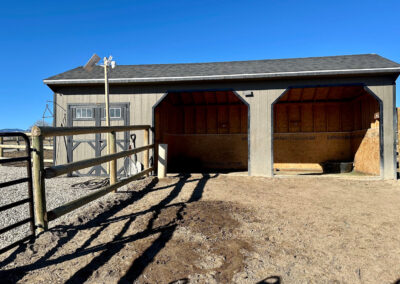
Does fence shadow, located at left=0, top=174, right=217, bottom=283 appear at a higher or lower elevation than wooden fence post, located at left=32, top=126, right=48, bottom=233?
lower

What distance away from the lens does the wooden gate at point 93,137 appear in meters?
8.65

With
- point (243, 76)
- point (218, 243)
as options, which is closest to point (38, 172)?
point (218, 243)

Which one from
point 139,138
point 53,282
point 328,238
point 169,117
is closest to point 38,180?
point 53,282

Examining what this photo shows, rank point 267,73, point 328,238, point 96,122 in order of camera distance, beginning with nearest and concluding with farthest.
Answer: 1. point 328,238
2. point 267,73
3. point 96,122

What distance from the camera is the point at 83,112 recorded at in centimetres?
880

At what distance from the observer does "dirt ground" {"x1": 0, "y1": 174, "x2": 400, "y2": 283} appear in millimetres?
2539

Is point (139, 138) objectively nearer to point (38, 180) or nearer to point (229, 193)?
point (229, 193)

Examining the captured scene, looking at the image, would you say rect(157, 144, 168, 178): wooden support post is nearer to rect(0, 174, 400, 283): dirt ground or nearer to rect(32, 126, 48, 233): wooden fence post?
rect(0, 174, 400, 283): dirt ground

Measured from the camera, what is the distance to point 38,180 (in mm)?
3145

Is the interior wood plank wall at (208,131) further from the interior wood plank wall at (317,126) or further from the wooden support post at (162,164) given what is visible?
the wooden support post at (162,164)

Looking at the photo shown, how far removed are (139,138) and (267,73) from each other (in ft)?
15.2

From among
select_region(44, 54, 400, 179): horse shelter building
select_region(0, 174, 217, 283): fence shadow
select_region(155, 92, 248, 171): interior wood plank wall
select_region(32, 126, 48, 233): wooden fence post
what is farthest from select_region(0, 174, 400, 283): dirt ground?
select_region(155, 92, 248, 171): interior wood plank wall

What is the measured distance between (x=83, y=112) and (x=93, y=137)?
934 millimetres

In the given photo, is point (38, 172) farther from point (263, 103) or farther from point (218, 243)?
point (263, 103)
